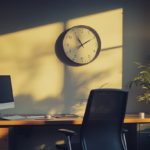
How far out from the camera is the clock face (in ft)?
10.8

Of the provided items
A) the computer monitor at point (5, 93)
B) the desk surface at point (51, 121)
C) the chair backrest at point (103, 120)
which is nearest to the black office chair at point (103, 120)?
the chair backrest at point (103, 120)

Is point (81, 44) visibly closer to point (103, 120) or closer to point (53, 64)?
point (53, 64)

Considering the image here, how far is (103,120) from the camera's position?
2.07 m

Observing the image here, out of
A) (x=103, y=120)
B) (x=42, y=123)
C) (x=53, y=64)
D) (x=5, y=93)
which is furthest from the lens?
(x=53, y=64)

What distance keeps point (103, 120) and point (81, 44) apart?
5.19 feet

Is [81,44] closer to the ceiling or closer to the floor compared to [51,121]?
closer to the ceiling

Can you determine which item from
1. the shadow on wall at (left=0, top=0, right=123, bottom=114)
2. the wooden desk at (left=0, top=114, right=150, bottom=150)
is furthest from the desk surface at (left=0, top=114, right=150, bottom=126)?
the shadow on wall at (left=0, top=0, right=123, bottom=114)

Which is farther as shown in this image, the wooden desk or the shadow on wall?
the shadow on wall

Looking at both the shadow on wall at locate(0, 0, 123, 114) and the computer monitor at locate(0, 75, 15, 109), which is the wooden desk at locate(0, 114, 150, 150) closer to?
the computer monitor at locate(0, 75, 15, 109)

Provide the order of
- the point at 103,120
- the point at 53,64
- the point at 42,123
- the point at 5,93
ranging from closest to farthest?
the point at 103,120 → the point at 42,123 → the point at 5,93 → the point at 53,64

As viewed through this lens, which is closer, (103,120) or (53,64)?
(103,120)

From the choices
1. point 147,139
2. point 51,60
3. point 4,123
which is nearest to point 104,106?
point 147,139

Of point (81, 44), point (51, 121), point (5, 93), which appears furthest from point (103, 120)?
point (81, 44)

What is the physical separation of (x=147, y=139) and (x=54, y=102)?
4.79 feet
